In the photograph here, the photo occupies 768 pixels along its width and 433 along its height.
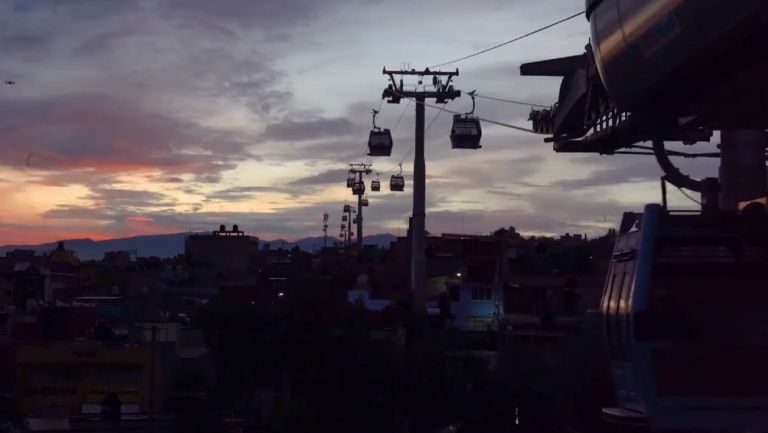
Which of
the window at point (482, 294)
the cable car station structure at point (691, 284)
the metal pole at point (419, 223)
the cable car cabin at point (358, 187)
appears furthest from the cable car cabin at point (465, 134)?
the cable car cabin at point (358, 187)

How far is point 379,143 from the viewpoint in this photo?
43688mm

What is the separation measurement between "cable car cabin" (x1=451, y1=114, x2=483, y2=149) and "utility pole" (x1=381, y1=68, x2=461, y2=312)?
3.64m

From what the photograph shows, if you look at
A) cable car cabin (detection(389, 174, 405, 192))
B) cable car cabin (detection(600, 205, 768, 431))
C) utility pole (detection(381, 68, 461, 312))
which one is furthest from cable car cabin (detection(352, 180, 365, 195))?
cable car cabin (detection(600, 205, 768, 431))

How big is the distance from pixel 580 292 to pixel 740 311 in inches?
1416

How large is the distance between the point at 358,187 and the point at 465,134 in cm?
4380

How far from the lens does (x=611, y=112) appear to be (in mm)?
11539

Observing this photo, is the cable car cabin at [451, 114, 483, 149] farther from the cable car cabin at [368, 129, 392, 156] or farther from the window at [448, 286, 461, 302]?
the window at [448, 286, 461, 302]

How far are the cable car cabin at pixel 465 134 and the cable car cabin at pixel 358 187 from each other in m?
40.9

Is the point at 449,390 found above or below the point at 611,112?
below

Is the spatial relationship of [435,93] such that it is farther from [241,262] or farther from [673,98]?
[241,262]

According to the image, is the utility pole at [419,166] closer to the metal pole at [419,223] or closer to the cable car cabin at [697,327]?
the metal pole at [419,223]

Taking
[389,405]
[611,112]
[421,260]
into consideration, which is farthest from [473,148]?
[611,112]

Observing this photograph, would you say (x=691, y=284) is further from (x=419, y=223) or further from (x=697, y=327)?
(x=419, y=223)

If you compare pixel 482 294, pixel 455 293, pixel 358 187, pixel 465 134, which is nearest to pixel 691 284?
pixel 465 134
